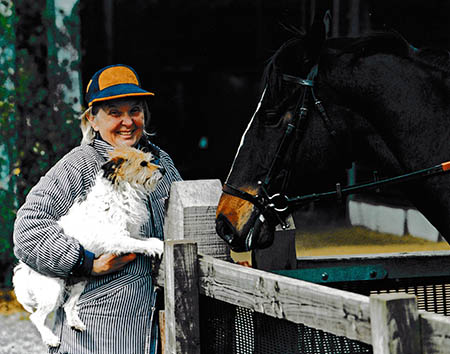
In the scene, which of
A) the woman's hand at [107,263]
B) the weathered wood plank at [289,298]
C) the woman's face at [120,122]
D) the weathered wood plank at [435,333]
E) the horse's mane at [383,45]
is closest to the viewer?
the weathered wood plank at [435,333]

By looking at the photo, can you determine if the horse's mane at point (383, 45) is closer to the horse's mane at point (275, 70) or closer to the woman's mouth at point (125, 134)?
the horse's mane at point (275, 70)

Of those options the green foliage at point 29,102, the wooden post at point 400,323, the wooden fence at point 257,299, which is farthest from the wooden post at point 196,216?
the green foliage at point 29,102

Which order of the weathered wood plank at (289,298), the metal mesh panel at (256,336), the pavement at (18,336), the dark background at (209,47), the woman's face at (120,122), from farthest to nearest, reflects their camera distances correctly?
the dark background at (209,47) → the pavement at (18,336) → the woman's face at (120,122) → the metal mesh panel at (256,336) → the weathered wood plank at (289,298)

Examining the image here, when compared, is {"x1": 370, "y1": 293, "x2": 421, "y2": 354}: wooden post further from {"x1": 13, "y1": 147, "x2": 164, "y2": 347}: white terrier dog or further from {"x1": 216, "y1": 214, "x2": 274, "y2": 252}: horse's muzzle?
{"x1": 13, "y1": 147, "x2": 164, "y2": 347}: white terrier dog

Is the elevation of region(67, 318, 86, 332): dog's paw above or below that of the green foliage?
below

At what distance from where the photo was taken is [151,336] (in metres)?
2.88

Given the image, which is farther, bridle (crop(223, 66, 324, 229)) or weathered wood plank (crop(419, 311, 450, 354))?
bridle (crop(223, 66, 324, 229))

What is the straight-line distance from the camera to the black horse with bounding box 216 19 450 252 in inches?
114

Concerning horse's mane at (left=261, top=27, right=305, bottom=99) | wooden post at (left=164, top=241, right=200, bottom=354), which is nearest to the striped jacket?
wooden post at (left=164, top=241, right=200, bottom=354)

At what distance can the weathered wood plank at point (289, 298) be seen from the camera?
181 centimetres

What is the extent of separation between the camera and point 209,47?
413 inches

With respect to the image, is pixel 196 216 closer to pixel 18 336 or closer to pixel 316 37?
pixel 316 37

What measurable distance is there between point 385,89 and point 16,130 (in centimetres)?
492

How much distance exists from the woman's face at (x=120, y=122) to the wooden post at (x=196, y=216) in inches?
11.0
